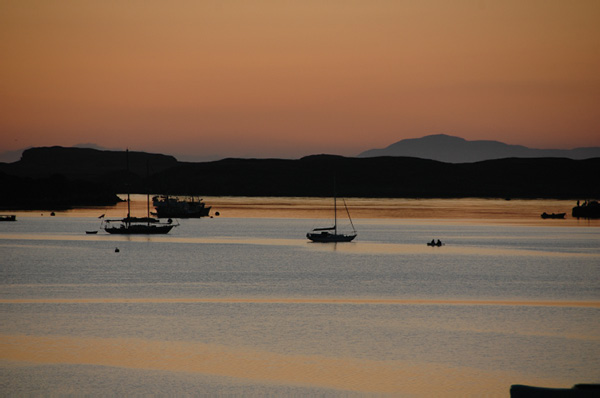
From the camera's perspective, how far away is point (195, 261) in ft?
241

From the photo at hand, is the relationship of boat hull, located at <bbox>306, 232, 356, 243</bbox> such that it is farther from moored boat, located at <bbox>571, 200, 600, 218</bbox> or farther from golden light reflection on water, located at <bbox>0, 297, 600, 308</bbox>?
moored boat, located at <bbox>571, 200, 600, 218</bbox>

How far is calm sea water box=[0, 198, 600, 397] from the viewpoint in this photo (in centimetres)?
2595

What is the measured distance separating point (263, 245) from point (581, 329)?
206 feet

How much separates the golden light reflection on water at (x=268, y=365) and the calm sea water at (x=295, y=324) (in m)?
0.07

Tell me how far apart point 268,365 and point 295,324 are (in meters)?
8.72

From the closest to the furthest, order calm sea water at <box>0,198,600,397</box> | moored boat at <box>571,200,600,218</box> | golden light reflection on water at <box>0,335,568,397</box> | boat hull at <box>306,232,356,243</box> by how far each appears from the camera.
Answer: golden light reflection on water at <box>0,335,568,397</box> < calm sea water at <box>0,198,600,397</box> < boat hull at <box>306,232,356,243</box> < moored boat at <box>571,200,600,218</box>

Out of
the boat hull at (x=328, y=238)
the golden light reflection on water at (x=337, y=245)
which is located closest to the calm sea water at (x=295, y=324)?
the golden light reflection on water at (x=337, y=245)

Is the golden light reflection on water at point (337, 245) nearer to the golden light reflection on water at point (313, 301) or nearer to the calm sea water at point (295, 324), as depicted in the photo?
the calm sea water at point (295, 324)

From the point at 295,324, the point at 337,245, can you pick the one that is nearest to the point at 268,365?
the point at 295,324

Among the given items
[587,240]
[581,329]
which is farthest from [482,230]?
[581,329]

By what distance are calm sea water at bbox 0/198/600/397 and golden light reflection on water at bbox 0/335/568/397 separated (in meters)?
0.07

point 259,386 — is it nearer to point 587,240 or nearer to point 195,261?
point 195,261

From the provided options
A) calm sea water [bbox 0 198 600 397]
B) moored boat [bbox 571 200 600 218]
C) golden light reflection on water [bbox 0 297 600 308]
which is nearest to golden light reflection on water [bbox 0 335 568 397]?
calm sea water [bbox 0 198 600 397]

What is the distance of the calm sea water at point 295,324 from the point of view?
85.1 feet
